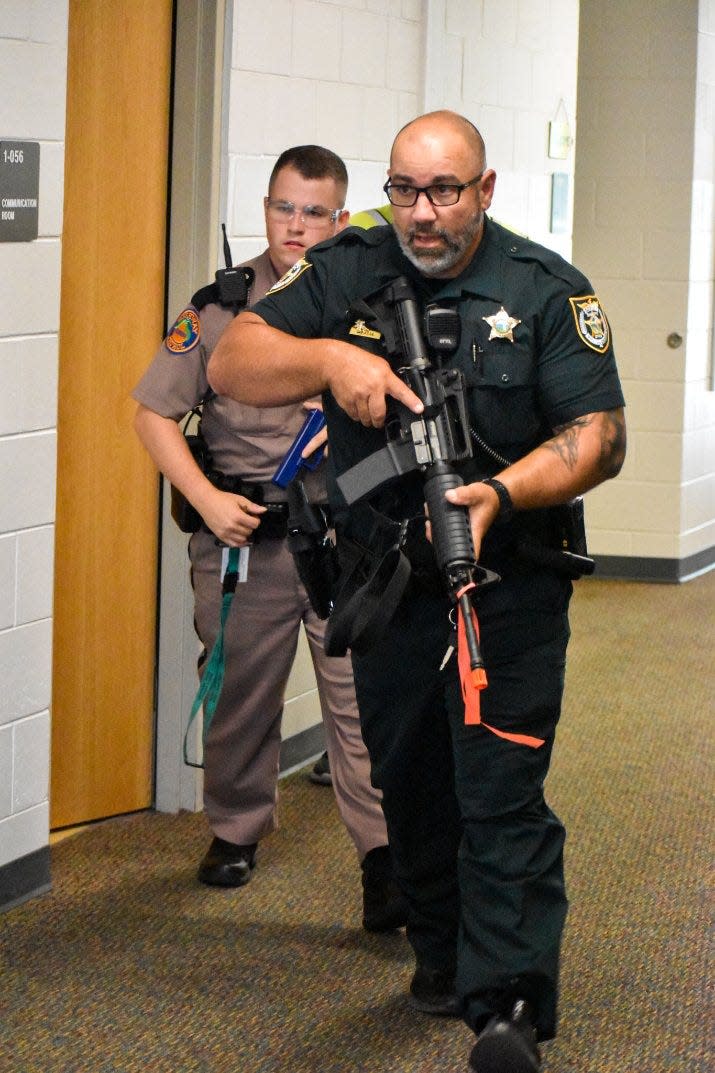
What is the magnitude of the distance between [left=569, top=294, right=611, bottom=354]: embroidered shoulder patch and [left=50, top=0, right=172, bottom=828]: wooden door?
1.37 metres

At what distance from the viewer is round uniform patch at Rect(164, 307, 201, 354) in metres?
2.99

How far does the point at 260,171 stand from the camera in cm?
359

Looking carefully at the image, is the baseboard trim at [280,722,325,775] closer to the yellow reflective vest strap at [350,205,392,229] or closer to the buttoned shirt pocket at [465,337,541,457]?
the yellow reflective vest strap at [350,205,392,229]

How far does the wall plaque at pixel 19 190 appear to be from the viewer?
2.80 metres

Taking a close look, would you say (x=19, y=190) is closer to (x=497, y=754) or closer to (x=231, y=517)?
(x=231, y=517)

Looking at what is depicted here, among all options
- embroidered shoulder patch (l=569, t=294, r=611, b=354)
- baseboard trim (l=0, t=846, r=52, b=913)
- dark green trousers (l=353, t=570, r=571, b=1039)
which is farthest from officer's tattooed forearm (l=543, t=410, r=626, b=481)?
baseboard trim (l=0, t=846, r=52, b=913)

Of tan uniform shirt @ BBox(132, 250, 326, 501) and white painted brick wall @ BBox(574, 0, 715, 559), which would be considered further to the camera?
white painted brick wall @ BBox(574, 0, 715, 559)

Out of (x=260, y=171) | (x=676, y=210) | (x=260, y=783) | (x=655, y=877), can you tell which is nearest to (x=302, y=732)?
(x=260, y=783)

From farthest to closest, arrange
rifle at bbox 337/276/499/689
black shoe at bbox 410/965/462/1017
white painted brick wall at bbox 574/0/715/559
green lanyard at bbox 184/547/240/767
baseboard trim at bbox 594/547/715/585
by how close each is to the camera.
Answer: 1. baseboard trim at bbox 594/547/715/585
2. white painted brick wall at bbox 574/0/715/559
3. green lanyard at bbox 184/547/240/767
4. black shoe at bbox 410/965/462/1017
5. rifle at bbox 337/276/499/689

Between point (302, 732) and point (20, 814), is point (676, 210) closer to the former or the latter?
point (302, 732)

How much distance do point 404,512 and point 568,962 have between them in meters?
1.06

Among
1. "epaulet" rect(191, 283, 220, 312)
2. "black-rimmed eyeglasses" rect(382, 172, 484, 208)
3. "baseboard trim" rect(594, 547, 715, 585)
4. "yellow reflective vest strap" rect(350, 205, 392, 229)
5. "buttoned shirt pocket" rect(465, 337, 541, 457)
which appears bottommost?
"baseboard trim" rect(594, 547, 715, 585)

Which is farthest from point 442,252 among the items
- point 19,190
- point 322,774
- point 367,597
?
point 322,774

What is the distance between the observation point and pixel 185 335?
3000 mm
